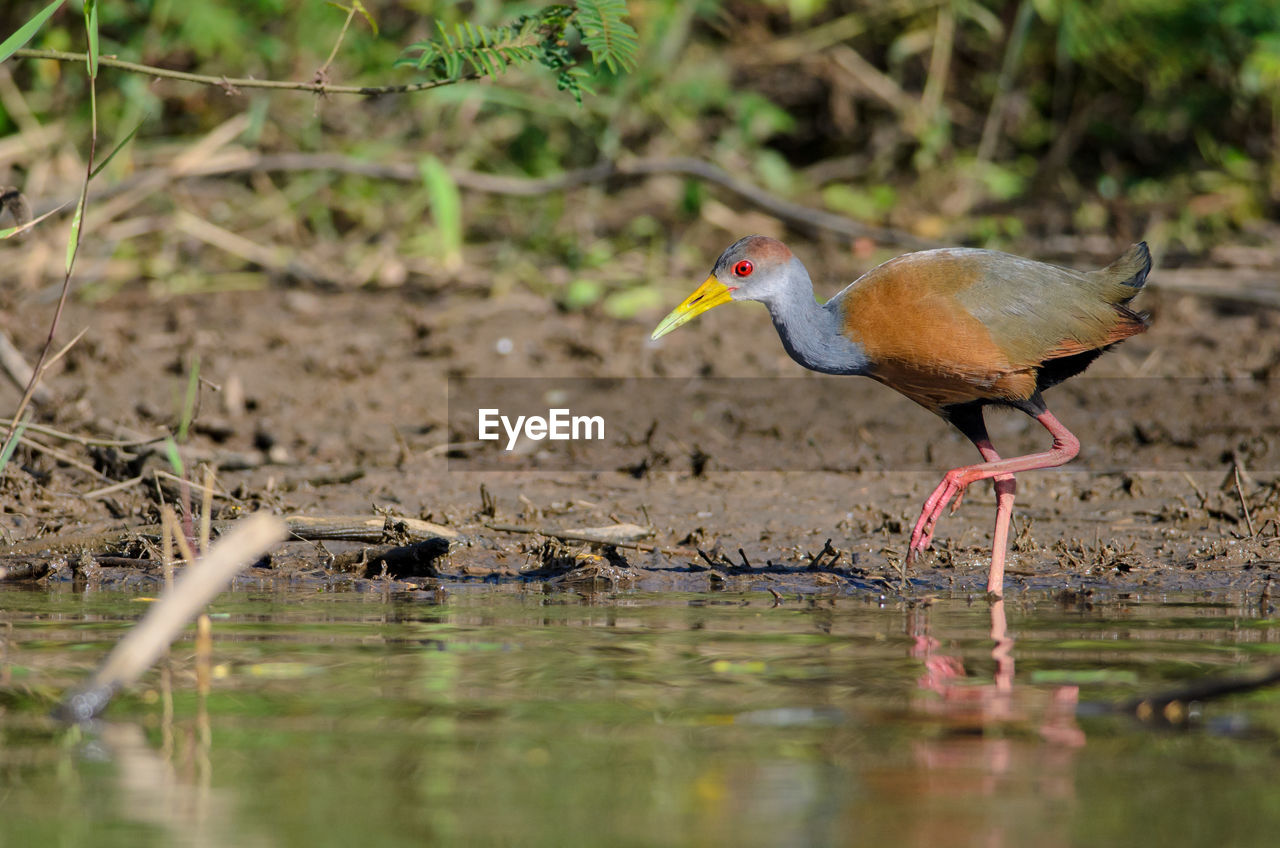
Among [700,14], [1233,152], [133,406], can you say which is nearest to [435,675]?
[133,406]

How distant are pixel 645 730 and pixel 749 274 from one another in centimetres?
262

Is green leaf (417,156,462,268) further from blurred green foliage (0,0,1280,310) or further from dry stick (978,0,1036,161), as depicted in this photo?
dry stick (978,0,1036,161)

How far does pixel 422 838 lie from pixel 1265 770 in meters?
1.67

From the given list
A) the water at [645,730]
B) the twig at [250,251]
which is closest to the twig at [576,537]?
the water at [645,730]

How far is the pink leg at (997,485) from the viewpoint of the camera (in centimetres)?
529

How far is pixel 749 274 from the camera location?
18.7 feet

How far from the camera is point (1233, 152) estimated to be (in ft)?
32.3

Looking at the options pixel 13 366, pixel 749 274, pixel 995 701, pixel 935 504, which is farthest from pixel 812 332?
pixel 13 366

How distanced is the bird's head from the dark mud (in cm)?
87

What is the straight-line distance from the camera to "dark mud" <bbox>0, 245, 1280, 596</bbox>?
552 cm

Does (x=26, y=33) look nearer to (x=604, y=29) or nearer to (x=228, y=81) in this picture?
(x=228, y=81)

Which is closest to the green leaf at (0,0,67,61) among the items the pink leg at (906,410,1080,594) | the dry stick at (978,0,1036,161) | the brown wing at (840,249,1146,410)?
the brown wing at (840,249,1146,410)

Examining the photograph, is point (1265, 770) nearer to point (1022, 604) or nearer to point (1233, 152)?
point (1022, 604)

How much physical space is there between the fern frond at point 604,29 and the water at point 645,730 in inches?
69.0
